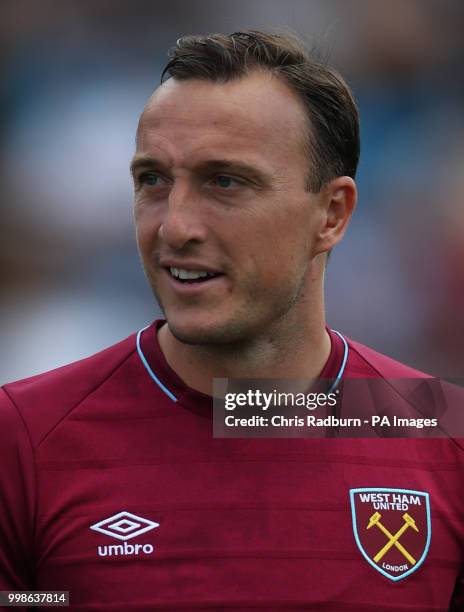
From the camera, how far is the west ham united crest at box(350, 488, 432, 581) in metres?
2.50

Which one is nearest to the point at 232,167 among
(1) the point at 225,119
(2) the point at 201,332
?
(1) the point at 225,119

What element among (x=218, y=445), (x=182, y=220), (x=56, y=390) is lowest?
(x=218, y=445)

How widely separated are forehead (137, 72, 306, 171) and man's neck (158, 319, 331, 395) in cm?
A: 50

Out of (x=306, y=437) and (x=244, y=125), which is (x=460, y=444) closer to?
(x=306, y=437)

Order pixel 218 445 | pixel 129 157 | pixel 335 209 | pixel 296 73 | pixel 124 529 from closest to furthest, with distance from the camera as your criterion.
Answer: pixel 124 529, pixel 218 445, pixel 296 73, pixel 335 209, pixel 129 157

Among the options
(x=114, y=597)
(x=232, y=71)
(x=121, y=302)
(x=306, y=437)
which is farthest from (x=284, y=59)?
(x=121, y=302)

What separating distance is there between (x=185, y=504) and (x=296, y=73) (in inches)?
46.5

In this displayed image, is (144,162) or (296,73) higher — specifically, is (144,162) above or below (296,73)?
below

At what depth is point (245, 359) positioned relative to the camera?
2646 mm

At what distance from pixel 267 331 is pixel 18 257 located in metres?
4.36

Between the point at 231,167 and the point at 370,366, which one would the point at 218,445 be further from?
the point at 231,167

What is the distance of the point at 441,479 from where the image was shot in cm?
265

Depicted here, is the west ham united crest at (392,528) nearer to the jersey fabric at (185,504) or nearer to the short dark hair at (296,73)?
the jersey fabric at (185,504)

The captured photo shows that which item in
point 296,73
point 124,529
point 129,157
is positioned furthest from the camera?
point 129,157
